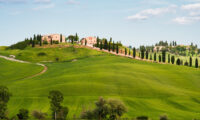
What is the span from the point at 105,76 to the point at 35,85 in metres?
27.8

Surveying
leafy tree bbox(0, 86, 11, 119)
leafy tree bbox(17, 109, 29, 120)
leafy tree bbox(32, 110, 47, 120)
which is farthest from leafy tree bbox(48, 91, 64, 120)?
leafy tree bbox(0, 86, 11, 119)

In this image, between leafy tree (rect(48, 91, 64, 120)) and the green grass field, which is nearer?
leafy tree (rect(48, 91, 64, 120))

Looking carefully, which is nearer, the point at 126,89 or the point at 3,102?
the point at 3,102

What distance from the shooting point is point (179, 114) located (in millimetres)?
76875

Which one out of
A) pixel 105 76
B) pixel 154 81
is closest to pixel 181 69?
pixel 154 81

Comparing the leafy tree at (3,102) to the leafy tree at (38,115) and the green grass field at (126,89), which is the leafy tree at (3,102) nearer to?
the green grass field at (126,89)

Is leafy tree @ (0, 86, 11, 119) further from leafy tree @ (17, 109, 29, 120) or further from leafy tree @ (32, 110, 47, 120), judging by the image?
leafy tree @ (32, 110, 47, 120)

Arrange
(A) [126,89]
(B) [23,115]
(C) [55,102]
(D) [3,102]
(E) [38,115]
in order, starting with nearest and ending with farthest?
(E) [38,115], (B) [23,115], (D) [3,102], (C) [55,102], (A) [126,89]

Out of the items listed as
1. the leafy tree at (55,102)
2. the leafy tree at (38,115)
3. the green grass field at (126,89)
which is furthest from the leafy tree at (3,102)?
the leafy tree at (55,102)

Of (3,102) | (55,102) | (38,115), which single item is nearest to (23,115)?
(38,115)

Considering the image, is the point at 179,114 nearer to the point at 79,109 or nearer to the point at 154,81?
the point at 79,109

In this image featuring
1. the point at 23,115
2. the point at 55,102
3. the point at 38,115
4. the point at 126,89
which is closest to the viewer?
the point at 38,115

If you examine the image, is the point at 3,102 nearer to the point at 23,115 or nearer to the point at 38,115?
the point at 23,115

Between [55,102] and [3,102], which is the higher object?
[3,102]
